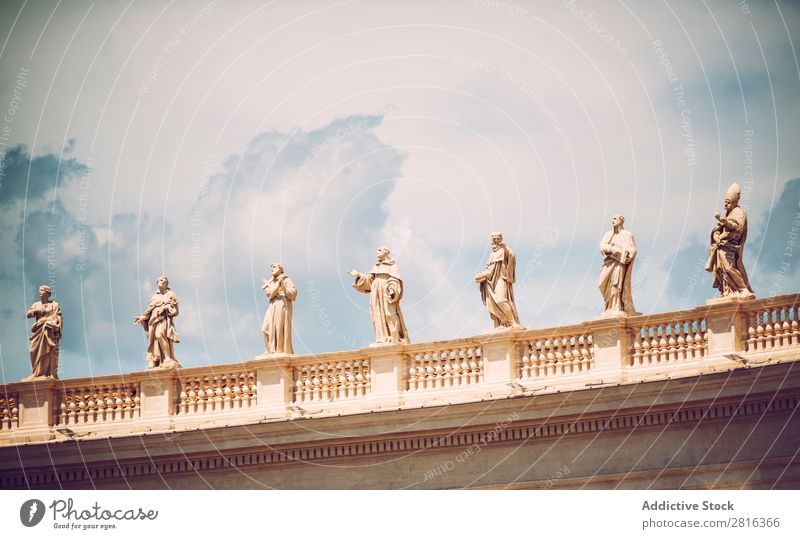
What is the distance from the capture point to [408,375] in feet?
145

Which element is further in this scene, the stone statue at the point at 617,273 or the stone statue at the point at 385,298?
the stone statue at the point at 385,298

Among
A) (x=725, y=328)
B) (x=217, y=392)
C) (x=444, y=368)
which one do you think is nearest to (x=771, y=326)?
(x=725, y=328)

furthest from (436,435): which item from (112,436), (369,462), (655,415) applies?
(112,436)

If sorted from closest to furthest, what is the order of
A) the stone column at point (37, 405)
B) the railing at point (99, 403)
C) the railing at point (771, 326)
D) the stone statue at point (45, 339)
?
the railing at point (771, 326) → the railing at point (99, 403) → the stone column at point (37, 405) → the stone statue at point (45, 339)

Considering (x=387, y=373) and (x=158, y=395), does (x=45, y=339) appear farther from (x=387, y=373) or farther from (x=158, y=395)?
(x=387, y=373)

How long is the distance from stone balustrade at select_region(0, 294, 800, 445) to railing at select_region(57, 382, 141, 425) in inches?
0.9

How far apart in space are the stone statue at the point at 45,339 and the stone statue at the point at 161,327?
6.35 feet

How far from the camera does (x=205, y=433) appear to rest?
4488 cm

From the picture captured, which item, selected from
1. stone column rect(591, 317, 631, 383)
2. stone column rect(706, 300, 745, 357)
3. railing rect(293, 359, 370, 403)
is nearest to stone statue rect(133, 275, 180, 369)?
railing rect(293, 359, 370, 403)

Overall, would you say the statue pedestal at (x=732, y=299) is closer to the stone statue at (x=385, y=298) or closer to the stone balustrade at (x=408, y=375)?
the stone balustrade at (x=408, y=375)

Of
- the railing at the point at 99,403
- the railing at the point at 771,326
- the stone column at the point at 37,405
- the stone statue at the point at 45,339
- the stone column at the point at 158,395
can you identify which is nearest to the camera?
the railing at the point at 771,326

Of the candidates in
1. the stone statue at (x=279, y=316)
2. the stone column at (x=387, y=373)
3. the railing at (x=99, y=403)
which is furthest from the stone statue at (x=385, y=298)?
the railing at (x=99, y=403)

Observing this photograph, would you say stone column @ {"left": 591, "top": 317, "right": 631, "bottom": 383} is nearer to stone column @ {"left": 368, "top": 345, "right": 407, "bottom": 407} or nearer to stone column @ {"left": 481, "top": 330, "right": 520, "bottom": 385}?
stone column @ {"left": 481, "top": 330, "right": 520, "bottom": 385}

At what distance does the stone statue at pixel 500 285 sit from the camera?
43344 millimetres
